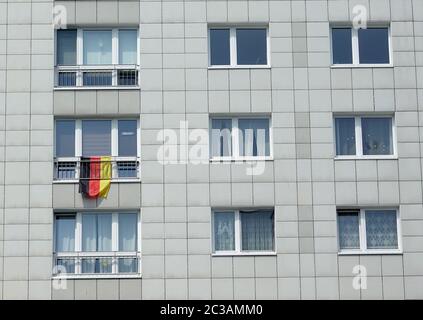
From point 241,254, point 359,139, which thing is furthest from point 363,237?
point 241,254

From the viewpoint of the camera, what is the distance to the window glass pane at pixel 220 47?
25062 millimetres

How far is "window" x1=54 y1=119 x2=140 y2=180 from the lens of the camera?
24.3 m

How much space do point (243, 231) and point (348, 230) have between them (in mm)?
2795

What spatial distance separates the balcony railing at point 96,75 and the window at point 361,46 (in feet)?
18.4

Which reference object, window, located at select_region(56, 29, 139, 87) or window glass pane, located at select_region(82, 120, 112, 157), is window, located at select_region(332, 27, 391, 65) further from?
window glass pane, located at select_region(82, 120, 112, 157)

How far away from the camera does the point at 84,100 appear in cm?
2438

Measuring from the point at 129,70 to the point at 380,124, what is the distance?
705cm

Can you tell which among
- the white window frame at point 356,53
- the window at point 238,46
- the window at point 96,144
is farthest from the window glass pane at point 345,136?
the window at point 96,144

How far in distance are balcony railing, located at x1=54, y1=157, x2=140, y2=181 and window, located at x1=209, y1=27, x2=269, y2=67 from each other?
359 centimetres

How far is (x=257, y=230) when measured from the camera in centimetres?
2414

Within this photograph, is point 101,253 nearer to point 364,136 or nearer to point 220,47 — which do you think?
point 220,47
